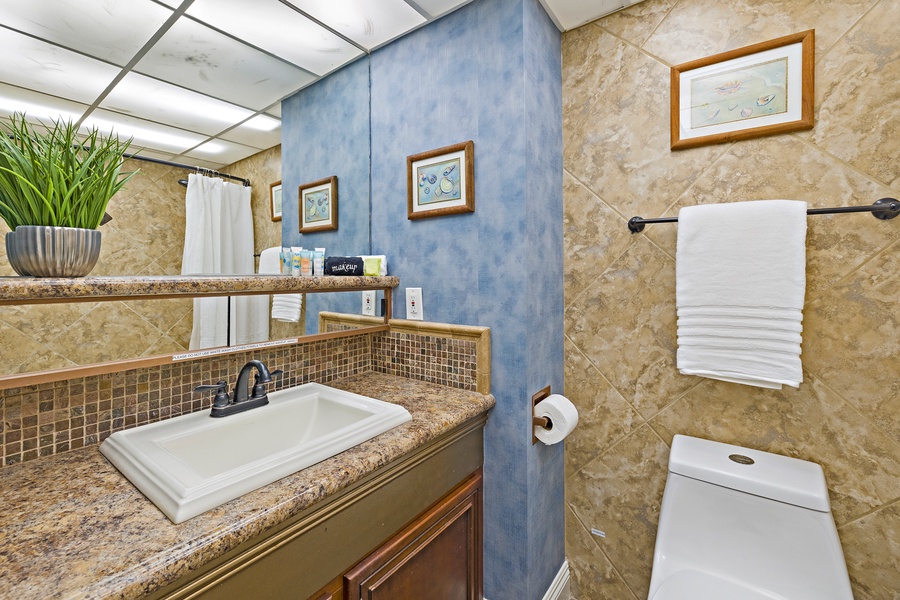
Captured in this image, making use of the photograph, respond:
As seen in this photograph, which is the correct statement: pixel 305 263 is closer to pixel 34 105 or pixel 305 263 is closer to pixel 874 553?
pixel 34 105

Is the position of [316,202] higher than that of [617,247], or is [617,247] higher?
[316,202]

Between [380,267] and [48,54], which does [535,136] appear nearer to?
[380,267]

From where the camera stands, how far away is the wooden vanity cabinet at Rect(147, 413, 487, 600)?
0.72m

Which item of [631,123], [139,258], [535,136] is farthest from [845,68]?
[139,258]

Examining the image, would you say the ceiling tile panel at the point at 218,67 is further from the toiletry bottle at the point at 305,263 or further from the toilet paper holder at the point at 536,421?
the toilet paper holder at the point at 536,421

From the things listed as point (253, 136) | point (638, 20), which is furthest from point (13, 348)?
point (638, 20)

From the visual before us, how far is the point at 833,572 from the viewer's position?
1052 millimetres

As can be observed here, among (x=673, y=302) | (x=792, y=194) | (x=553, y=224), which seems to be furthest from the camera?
(x=553, y=224)

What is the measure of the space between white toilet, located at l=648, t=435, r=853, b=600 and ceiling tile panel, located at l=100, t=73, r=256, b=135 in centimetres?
181

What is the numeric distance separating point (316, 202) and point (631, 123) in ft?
4.09

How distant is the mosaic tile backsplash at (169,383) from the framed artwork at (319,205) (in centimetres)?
48

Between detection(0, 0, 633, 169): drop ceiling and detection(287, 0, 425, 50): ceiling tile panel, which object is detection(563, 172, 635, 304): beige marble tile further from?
detection(287, 0, 425, 50): ceiling tile panel

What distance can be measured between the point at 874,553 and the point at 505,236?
143 centimetres

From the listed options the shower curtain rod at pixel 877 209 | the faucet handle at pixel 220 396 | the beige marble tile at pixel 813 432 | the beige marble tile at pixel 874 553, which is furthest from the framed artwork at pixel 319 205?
the beige marble tile at pixel 874 553
